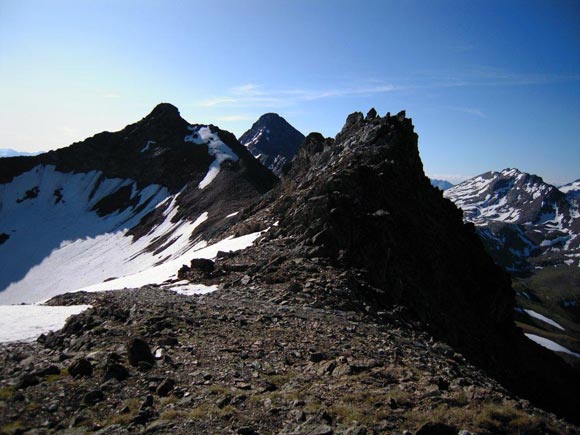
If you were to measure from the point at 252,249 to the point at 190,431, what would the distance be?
2218 centimetres

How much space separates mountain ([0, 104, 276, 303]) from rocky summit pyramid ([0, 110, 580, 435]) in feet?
104

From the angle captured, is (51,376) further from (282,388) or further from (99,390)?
(282,388)

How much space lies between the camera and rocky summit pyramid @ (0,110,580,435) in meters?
9.80

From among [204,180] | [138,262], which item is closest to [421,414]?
[138,262]

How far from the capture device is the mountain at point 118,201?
7669cm

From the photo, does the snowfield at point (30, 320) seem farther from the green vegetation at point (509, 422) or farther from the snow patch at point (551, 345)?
the snow patch at point (551, 345)

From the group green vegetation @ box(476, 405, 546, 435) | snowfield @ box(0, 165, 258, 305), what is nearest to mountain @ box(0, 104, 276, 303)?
snowfield @ box(0, 165, 258, 305)

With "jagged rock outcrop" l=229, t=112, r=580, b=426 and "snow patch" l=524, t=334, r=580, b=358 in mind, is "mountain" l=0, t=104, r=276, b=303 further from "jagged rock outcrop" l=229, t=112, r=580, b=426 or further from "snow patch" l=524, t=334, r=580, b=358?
"snow patch" l=524, t=334, r=580, b=358

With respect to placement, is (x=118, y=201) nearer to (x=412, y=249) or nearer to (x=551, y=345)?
(x=412, y=249)

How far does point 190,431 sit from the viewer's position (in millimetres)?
9289

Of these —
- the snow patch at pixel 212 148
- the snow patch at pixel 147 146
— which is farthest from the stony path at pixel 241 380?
the snow patch at pixel 147 146

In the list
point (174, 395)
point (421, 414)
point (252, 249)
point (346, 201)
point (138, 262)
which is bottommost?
point (138, 262)

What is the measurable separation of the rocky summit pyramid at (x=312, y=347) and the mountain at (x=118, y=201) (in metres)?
31.6

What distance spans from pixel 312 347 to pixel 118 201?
354 feet
